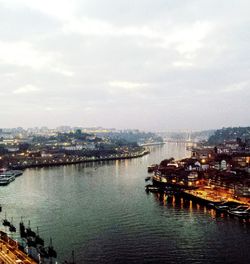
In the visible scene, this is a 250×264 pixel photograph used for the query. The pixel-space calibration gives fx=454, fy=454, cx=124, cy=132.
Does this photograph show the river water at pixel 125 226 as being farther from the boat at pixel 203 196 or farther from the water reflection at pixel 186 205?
the boat at pixel 203 196

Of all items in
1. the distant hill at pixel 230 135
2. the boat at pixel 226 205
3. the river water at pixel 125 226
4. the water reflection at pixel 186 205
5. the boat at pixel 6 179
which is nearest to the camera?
the river water at pixel 125 226

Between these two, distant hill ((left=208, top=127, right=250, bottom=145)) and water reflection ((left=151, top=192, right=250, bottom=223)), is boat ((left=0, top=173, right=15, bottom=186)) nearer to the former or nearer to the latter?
water reflection ((left=151, top=192, right=250, bottom=223))

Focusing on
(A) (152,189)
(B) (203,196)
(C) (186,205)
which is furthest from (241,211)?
(A) (152,189)

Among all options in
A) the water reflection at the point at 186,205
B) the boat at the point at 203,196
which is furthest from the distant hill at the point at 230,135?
the water reflection at the point at 186,205

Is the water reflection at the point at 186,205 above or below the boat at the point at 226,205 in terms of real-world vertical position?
below

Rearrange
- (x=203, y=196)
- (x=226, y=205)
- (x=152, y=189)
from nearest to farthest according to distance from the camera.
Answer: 1. (x=226, y=205)
2. (x=203, y=196)
3. (x=152, y=189)

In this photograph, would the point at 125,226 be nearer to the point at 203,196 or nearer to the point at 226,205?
the point at 226,205

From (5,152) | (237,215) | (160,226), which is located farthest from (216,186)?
(5,152)
